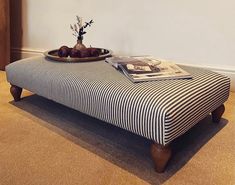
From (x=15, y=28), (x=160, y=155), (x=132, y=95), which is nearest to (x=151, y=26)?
(x=132, y=95)

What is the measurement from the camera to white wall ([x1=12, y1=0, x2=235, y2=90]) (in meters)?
2.01

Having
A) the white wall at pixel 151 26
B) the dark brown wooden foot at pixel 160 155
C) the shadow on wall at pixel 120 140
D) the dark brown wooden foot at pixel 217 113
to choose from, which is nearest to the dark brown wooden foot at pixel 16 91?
the shadow on wall at pixel 120 140

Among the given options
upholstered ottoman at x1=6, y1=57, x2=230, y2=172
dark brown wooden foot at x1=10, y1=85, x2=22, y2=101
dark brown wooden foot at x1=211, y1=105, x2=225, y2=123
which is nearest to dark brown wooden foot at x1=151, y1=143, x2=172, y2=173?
upholstered ottoman at x1=6, y1=57, x2=230, y2=172

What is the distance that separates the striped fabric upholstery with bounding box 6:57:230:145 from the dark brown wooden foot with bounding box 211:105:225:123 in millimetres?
90

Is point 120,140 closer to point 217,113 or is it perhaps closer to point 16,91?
point 217,113

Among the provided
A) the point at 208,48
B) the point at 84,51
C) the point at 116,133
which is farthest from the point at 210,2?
the point at 116,133

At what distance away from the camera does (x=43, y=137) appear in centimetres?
136

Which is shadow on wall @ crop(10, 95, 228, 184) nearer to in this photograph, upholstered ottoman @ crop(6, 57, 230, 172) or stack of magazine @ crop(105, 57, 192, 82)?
upholstered ottoman @ crop(6, 57, 230, 172)

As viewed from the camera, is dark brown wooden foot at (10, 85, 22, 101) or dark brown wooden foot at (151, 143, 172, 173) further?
dark brown wooden foot at (10, 85, 22, 101)

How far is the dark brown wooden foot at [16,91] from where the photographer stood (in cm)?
179

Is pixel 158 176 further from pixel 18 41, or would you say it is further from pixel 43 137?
pixel 18 41

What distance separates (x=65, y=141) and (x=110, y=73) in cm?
40

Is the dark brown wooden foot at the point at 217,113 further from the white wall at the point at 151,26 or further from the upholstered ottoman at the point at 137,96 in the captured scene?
the white wall at the point at 151,26

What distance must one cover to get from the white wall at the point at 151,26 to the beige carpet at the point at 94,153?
0.64 meters
